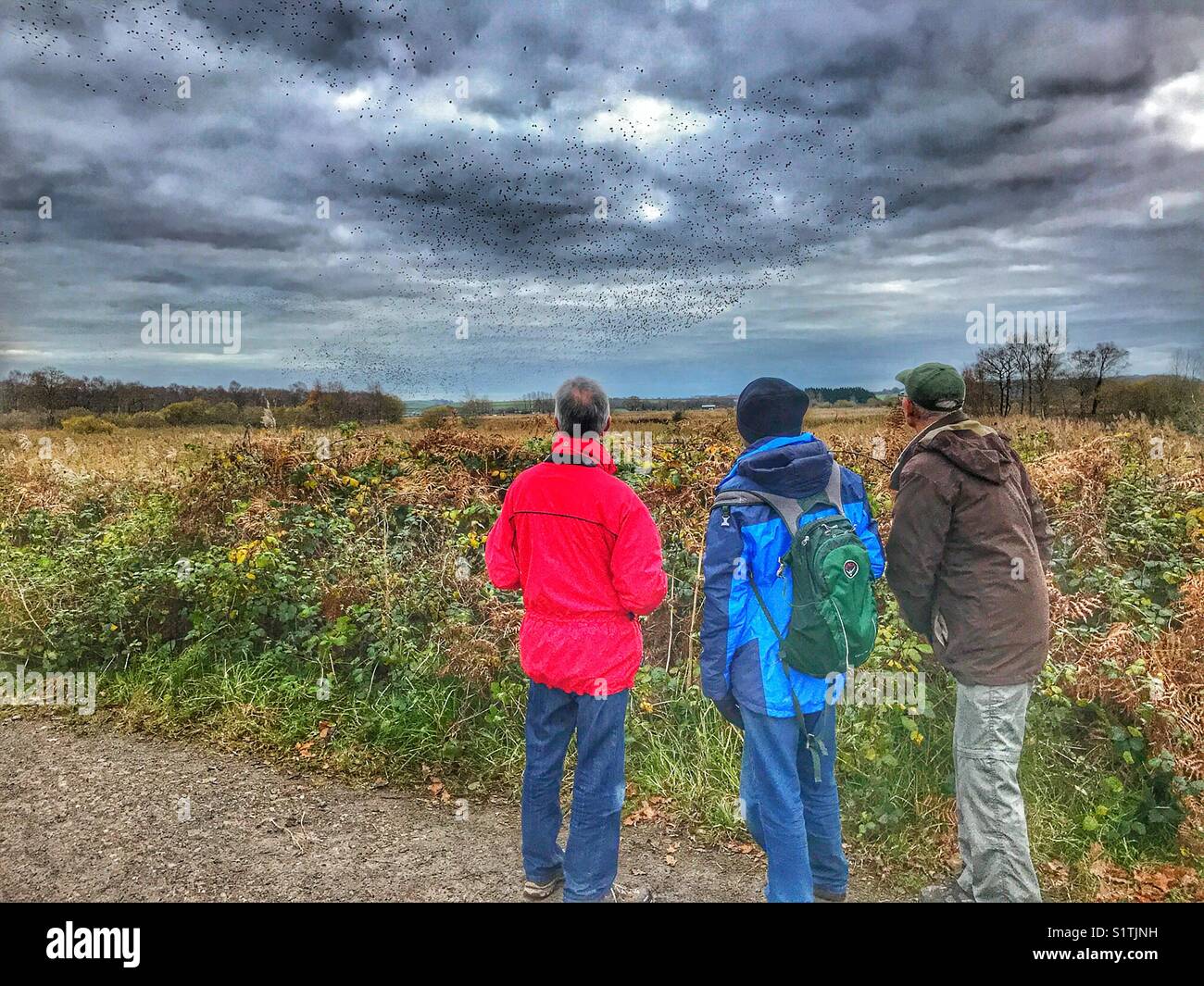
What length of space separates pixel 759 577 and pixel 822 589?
A: 0.24 metres

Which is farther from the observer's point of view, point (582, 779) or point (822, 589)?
point (582, 779)

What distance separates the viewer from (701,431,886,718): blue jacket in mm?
2943

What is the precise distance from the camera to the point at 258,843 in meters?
4.18

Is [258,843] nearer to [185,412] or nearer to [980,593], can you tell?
[980,593]

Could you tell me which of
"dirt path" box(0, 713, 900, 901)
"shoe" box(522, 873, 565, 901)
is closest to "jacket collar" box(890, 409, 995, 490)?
"dirt path" box(0, 713, 900, 901)

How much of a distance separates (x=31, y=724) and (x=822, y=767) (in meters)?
5.66

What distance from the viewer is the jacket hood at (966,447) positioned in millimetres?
3014

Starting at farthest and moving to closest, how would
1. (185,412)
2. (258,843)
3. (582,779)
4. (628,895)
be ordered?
1. (185,412)
2. (258,843)
3. (628,895)
4. (582,779)

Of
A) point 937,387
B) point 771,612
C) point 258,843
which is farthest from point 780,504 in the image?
point 258,843

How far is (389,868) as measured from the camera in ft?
13.0

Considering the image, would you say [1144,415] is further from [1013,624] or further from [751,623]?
[751,623]

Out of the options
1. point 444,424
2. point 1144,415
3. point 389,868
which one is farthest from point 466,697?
point 1144,415

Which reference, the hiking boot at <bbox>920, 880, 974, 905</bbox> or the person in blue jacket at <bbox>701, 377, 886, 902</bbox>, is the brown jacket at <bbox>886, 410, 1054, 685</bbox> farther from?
the hiking boot at <bbox>920, 880, 974, 905</bbox>

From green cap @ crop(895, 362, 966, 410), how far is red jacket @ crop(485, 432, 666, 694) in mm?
1192
